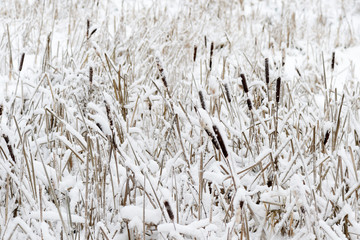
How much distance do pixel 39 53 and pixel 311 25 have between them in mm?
2938

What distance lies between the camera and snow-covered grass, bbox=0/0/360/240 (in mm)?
1014

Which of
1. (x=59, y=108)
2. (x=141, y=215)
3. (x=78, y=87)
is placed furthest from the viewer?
(x=78, y=87)

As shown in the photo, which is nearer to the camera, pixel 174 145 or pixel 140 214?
pixel 140 214

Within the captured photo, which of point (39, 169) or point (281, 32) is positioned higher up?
point (281, 32)

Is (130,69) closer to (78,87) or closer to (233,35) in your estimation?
(78,87)

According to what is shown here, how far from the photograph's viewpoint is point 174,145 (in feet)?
4.81

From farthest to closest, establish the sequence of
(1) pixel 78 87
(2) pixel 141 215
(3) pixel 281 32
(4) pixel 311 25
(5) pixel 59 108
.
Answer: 1. (4) pixel 311 25
2. (3) pixel 281 32
3. (1) pixel 78 87
4. (5) pixel 59 108
5. (2) pixel 141 215

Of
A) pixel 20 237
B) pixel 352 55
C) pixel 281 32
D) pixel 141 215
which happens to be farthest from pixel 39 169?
pixel 352 55

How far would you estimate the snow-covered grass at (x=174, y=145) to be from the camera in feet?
3.33

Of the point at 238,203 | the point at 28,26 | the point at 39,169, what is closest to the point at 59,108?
the point at 39,169

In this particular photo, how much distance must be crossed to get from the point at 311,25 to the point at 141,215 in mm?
3997

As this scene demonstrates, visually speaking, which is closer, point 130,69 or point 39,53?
point 130,69

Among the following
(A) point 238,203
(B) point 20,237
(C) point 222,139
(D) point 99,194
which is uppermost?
(C) point 222,139

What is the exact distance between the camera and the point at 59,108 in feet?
5.69
